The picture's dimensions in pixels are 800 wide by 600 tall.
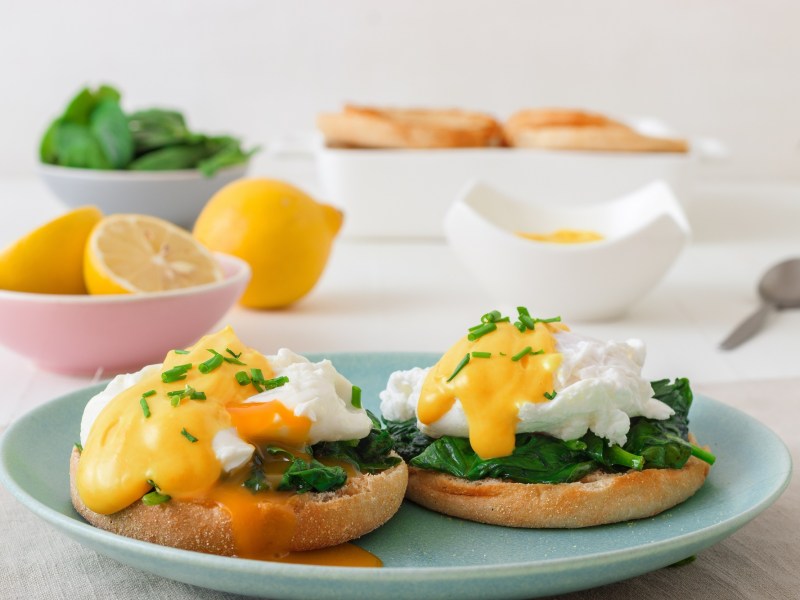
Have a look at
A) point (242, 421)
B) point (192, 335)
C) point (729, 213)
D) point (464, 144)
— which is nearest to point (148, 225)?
point (192, 335)

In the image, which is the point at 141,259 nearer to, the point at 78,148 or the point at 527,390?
the point at 527,390

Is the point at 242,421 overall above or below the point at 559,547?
above

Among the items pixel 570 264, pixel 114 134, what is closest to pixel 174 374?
pixel 570 264

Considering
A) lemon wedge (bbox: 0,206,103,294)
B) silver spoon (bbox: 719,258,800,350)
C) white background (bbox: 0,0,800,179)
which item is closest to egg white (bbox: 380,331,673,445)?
lemon wedge (bbox: 0,206,103,294)

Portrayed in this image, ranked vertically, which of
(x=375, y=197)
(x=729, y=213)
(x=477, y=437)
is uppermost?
(x=477, y=437)

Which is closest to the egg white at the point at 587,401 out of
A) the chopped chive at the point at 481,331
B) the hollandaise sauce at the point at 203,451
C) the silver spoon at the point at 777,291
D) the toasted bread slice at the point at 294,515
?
the chopped chive at the point at 481,331

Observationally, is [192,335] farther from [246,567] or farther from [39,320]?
[246,567]

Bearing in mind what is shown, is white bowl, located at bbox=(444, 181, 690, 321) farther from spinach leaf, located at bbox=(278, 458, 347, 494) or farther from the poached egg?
spinach leaf, located at bbox=(278, 458, 347, 494)

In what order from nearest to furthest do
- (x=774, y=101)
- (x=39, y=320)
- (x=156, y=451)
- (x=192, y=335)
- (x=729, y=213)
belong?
(x=156, y=451), (x=39, y=320), (x=192, y=335), (x=729, y=213), (x=774, y=101)
